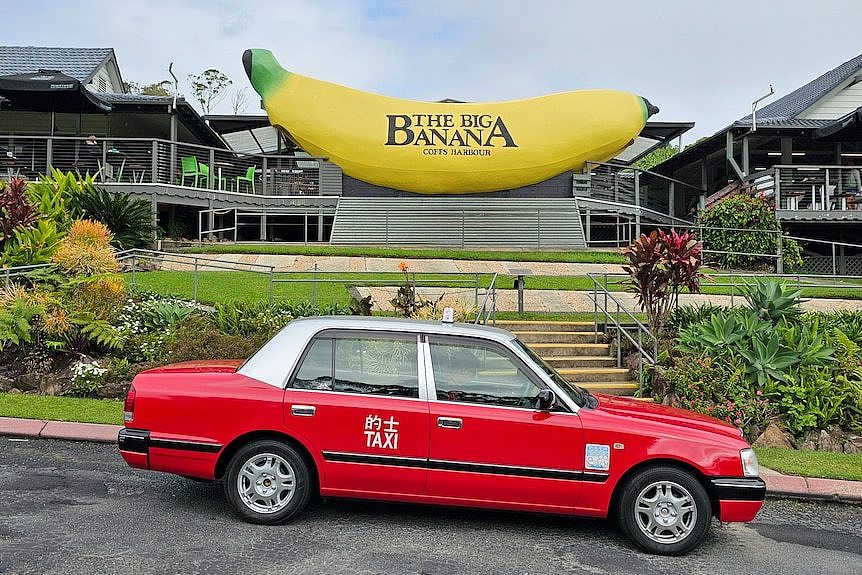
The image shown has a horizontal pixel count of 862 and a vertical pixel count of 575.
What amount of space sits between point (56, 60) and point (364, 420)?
26316 mm

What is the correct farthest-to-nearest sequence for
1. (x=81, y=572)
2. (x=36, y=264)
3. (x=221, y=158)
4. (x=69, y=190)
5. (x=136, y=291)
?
1. (x=221, y=158)
2. (x=69, y=190)
3. (x=136, y=291)
4. (x=36, y=264)
5. (x=81, y=572)

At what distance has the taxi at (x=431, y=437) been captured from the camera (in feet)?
16.1

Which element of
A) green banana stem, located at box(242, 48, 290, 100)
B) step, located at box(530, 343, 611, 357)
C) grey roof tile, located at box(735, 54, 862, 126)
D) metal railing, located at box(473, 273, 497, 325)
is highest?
grey roof tile, located at box(735, 54, 862, 126)

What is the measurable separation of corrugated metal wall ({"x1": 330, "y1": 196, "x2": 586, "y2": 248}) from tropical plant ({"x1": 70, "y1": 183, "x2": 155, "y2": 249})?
19.0 feet

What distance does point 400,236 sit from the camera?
20.5m

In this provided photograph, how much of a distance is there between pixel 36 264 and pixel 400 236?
11.1 m

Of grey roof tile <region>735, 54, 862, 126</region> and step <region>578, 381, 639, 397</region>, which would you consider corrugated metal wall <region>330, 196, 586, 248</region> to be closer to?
grey roof tile <region>735, 54, 862, 126</region>

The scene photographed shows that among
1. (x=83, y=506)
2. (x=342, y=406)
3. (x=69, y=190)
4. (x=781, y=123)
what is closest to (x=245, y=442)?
(x=342, y=406)

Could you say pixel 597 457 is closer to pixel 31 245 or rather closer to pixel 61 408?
pixel 61 408

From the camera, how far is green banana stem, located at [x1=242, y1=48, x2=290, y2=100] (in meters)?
20.9

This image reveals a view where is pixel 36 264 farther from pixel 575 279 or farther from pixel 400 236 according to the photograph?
pixel 400 236

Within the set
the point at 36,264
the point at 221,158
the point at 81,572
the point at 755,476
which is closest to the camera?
the point at 81,572

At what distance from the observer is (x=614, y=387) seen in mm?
9289

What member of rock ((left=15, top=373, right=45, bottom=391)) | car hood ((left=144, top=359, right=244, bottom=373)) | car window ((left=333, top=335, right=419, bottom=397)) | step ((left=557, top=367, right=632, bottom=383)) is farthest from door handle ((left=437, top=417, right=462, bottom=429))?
rock ((left=15, top=373, right=45, bottom=391))
